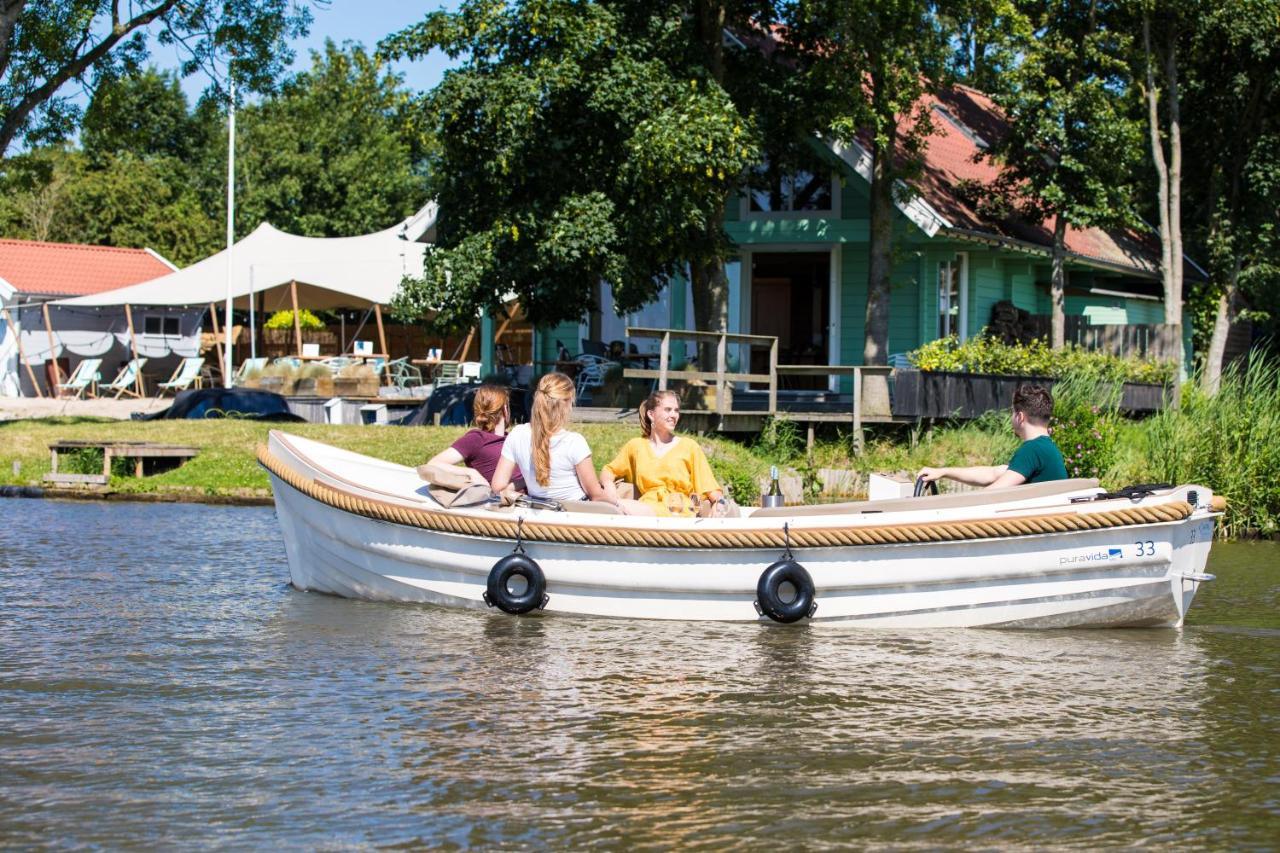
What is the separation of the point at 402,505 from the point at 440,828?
5.29m

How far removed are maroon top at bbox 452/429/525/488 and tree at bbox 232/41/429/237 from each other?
143ft

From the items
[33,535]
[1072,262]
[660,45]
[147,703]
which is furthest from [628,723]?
[1072,262]

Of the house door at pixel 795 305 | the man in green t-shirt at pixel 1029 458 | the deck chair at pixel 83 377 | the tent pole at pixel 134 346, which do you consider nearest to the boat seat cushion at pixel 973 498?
the man in green t-shirt at pixel 1029 458

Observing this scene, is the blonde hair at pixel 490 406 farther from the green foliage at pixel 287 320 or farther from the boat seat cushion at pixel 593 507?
the green foliage at pixel 287 320

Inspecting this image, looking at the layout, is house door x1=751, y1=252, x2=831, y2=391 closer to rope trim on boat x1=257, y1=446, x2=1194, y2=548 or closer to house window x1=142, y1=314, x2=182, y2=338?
Result: rope trim on boat x1=257, y1=446, x2=1194, y2=548

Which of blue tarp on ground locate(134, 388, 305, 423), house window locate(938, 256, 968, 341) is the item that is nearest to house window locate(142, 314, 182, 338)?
blue tarp on ground locate(134, 388, 305, 423)

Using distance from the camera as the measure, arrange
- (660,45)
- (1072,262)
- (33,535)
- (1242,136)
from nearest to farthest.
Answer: (33,535), (660,45), (1072,262), (1242,136)

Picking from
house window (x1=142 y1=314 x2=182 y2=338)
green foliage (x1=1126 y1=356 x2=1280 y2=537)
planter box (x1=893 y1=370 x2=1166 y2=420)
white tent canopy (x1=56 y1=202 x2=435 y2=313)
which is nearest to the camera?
green foliage (x1=1126 y1=356 x2=1280 y2=537)

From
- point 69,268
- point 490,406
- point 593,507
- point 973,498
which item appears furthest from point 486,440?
point 69,268

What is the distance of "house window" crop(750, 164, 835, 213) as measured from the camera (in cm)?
2609

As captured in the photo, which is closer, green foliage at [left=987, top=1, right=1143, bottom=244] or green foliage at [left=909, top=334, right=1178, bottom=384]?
green foliage at [left=909, top=334, right=1178, bottom=384]

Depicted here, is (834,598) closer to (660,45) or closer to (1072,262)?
(660,45)

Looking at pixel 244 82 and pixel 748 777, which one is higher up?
pixel 244 82

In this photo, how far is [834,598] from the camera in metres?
10.4
